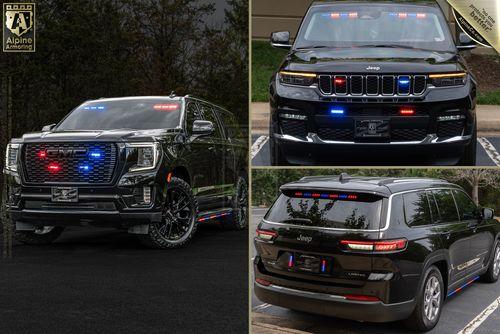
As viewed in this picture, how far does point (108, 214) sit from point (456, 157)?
2046 millimetres

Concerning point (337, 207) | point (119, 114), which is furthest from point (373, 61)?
point (119, 114)

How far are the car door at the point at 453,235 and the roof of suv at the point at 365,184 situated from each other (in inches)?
8.7

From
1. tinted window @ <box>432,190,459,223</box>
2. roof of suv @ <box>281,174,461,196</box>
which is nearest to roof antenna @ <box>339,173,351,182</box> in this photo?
roof of suv @ <box>281,174,461,196</box>

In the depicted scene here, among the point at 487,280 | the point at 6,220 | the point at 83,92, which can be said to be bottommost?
the point at 487,280

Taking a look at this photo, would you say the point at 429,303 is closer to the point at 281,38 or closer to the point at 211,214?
the point at 211,214

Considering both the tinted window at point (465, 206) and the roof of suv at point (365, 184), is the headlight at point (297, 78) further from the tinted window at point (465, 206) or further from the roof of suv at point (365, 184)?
the tinted window at point (465, 206)

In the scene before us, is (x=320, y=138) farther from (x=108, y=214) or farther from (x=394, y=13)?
(x=108, y=214)

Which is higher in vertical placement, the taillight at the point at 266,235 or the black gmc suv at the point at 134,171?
the black gmc suv at the point at 134,171

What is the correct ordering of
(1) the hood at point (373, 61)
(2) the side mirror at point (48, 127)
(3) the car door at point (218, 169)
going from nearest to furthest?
(1) the hood at point (373, 61)
(2) the side mirror at point (48, 127)
(3) the car door at point (218, 169)

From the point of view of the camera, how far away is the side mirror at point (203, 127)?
11.9ft

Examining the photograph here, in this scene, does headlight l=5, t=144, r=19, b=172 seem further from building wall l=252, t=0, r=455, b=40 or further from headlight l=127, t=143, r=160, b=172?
building wall l=252, t=0, r=455, b=40

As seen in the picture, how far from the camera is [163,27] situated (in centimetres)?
350

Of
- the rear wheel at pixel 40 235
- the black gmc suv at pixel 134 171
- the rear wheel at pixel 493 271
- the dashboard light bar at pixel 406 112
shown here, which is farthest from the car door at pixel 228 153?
the rear wheel at pixel 493 271

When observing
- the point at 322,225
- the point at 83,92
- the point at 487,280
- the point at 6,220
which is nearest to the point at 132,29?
the point at 83,92
